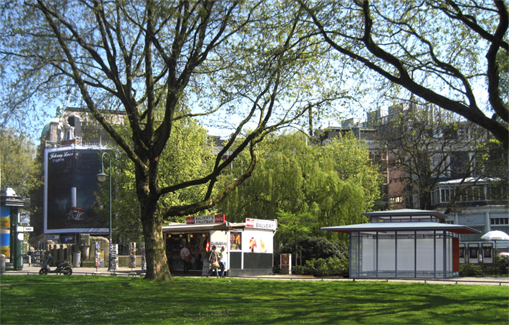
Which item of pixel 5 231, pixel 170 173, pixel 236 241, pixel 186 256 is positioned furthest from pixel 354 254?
pixel 170 173

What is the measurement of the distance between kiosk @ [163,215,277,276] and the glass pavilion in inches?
220

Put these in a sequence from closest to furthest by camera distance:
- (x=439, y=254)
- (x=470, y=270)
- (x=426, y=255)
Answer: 1. (x=439, y=254)
2. (x=426, y=255)
3. (x=470, y=270)

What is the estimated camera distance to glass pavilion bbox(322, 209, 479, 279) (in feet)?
88.8

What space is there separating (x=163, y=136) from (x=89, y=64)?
4.34 metres

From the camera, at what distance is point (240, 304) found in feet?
44.8

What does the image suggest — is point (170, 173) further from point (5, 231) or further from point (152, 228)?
point (152, 228)

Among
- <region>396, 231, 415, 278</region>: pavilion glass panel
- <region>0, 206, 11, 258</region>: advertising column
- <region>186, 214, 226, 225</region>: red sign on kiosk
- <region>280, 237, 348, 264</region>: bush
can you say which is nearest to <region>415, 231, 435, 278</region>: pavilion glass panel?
<region>396, 231, 415, 278</region>: pavilion glass panel

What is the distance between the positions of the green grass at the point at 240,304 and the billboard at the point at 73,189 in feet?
223

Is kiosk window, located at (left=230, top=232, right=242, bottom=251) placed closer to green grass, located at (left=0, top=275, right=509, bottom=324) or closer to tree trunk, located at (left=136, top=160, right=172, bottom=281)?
tree trunk, located at (left=136, top=160, right=172, bottom=281)

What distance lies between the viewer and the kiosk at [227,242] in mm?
30516

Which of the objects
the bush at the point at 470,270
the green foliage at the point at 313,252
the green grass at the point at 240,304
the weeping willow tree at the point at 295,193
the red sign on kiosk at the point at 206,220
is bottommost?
the bush at the point at 470,270

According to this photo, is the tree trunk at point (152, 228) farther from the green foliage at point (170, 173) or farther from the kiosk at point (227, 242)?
the green foliage at point (170, 173)

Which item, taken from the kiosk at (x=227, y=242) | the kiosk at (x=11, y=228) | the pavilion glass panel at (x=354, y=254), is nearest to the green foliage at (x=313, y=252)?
the kiosk at (x=227, y=242)

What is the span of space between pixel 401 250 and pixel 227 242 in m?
9.34
